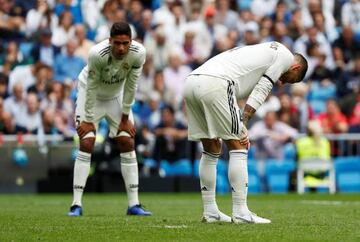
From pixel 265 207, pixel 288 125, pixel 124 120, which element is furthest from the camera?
pixel 288 125

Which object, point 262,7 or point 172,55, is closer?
point 172,55

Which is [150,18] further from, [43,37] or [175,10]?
[43,37]

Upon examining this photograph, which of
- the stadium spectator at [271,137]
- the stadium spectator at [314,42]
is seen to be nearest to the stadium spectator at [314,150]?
the stadium spectator at [271,137]

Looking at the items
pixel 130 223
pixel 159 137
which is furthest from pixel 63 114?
pixel 130 223

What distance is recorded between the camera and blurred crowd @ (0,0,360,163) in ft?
74.3

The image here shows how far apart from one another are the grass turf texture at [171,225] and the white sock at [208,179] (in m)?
0.23

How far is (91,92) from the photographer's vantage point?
42.1ft

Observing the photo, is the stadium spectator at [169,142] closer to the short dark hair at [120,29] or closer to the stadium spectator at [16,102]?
the stadium spectator at [16,102]

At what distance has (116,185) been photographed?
71.2 ft

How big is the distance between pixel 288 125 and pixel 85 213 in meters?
10.3

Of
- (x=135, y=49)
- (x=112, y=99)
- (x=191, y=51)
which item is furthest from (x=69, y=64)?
(x=135, y=49)

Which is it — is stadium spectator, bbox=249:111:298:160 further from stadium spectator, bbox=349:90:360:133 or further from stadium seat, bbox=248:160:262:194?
stadium spectator, bbox=349:90:360:133

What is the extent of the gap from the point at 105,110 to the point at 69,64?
36.1ft

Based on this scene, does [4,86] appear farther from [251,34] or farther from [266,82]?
[266,82]
